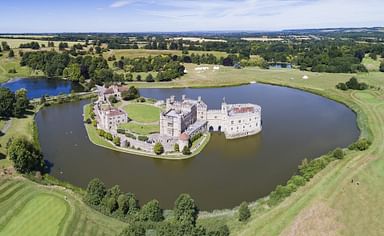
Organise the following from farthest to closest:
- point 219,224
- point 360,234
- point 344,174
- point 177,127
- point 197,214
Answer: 1. point 177,127
2. point 344,174
3. point 197,214
4. point 219,224
5. point 360,234

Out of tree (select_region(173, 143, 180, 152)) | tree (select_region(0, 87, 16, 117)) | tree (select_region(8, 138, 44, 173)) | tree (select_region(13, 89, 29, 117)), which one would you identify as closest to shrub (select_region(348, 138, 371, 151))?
tree (select_region(173, 143, 180, 152))

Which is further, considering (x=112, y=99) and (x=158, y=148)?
(x=112, y=99)

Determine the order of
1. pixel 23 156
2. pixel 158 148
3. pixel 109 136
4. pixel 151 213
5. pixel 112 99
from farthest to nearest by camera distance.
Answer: pixel 112 99 → pixel 109 136 → pixel 158 148 → pixel 23 156 → pixel 151 213

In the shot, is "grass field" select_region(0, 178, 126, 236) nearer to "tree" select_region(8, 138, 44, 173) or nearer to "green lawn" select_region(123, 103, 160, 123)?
"tree" select_region(8, 138, 44, 173)

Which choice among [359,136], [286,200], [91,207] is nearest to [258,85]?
[359,136]

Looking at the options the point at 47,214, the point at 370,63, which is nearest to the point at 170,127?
the point at 47,214

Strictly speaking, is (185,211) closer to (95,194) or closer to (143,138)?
(95,194)

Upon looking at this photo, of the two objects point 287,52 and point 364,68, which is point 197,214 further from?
point 287,52
